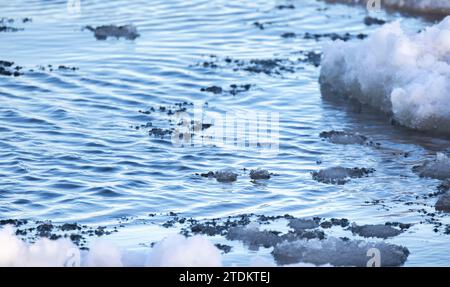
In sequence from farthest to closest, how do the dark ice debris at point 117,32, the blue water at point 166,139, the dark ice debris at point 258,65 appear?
the dark ice debris at point 117,32, the dark ice debris at point 258,65, the blue water at point 166,139

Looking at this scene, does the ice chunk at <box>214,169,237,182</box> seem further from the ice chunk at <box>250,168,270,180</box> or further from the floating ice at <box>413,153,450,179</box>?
the floating ice at <box>413,153,450,179</box>

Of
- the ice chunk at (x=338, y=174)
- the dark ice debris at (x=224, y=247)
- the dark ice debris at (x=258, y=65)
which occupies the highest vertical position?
the dark ice debris at (x=258, y=65)

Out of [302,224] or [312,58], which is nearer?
[302,224]

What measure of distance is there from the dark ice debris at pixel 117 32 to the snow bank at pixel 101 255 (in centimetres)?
1416

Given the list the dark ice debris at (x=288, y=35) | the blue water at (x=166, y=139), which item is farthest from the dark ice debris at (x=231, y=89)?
the dark ice debris at (x=288, y=35)

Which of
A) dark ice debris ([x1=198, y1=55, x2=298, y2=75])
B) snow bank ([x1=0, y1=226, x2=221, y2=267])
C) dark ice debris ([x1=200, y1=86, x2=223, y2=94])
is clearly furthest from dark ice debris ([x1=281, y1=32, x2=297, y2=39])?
snow bank ([x1=0, y1=226, x2=221, y2=267])

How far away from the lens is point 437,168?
16.5 metres

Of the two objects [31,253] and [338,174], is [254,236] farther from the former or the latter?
[338,174]

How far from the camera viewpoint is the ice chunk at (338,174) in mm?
16312

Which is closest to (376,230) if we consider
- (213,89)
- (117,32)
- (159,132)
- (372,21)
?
(159,132)

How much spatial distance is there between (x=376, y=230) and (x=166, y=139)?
5.31 m

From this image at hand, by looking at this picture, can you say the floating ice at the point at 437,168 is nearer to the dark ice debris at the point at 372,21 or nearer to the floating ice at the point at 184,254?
the floating ice at the point at 184,254

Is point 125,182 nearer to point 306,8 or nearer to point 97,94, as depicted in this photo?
point 97,94
